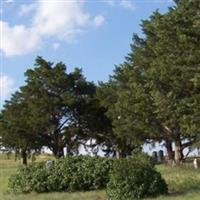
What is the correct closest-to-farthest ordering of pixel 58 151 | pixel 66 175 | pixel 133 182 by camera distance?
pixel 133 182 < pixel 66 175 < pixel 58 151

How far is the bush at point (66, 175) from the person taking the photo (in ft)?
65.2

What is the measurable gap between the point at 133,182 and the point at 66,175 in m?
3.74

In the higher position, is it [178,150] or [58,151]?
[58,151]

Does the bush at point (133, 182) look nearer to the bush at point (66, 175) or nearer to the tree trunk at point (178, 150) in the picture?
the bush at point (66, 175)

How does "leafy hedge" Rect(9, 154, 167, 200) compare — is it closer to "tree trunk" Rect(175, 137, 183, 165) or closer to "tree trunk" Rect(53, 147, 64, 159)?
"tree trunk" Rect(175, 137, 183, 165)

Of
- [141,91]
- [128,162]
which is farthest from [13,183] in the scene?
[141,91]

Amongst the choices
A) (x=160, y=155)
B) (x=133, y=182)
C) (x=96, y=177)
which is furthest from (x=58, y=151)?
(x=133, y=182)

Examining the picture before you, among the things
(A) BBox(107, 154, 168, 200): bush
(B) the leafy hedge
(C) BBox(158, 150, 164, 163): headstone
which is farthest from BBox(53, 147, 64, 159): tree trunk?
(A) BBox(107, 154, 168, 200): bush

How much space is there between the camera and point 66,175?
20.3m

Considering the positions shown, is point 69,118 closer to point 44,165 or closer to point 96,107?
point 96,107

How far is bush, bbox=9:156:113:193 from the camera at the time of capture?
19859 mm

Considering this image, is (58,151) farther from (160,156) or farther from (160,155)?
(160,156)

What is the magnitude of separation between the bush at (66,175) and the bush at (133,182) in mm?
1753

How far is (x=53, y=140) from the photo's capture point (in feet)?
197
